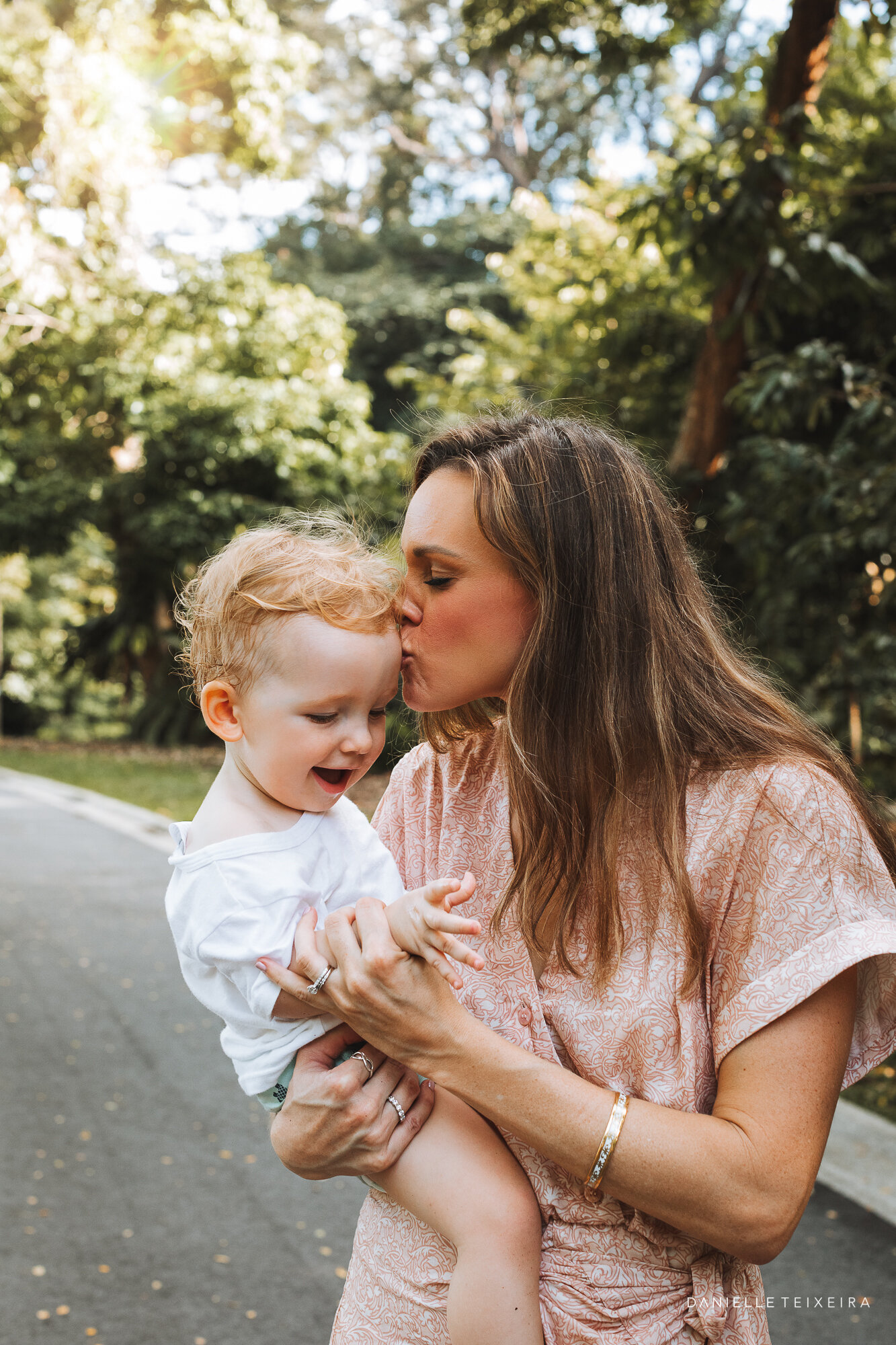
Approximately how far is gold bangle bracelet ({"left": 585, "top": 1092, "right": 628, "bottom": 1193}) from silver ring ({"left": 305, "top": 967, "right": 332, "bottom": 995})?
41 centimetres

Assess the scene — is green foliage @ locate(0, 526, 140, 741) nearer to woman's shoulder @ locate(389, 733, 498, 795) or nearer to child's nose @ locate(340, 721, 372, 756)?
woman's shoulder @ locate(389, 733, 498, 795)

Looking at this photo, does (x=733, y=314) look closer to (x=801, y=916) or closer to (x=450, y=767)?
Answer: (x=450, y=767)

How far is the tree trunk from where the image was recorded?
6.88m

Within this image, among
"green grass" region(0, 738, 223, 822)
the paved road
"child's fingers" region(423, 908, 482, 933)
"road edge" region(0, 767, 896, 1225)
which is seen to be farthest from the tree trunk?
"green grass" region(0, 738, 223, 822)

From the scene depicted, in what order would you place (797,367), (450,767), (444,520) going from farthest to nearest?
(797,367), (450,767), (444,520)

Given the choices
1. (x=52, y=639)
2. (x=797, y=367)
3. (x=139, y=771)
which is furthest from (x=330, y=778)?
(x=52, y=639)

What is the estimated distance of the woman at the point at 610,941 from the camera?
137 centimetres

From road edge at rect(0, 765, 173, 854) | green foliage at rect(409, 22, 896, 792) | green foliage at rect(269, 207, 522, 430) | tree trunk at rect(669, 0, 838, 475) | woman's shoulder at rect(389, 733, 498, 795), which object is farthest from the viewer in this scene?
green foliage at rect(269, 207, 522, 430)

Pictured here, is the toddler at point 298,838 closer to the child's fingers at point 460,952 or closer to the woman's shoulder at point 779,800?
the child's fingers at point 460,952

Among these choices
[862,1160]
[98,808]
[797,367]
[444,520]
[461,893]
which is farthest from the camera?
[98,808]

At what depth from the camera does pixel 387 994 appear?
56.1 inches

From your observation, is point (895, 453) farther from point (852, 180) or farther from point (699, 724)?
point (699, 724)

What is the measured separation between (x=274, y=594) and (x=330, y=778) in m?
0.30

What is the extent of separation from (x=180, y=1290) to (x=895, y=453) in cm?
503
